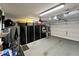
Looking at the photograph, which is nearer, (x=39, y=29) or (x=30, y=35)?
(x=39, y=29)

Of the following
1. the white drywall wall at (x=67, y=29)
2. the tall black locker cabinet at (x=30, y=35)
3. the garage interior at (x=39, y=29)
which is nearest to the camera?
the garage interior at (x=39, y=29)

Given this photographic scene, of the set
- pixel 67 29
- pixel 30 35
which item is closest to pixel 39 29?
pixel 30 35

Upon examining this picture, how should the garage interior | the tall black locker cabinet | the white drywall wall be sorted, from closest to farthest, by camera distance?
the garage interior, the white drywall wall, the tall black locker cabinet

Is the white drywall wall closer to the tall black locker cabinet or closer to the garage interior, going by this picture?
the garage interior

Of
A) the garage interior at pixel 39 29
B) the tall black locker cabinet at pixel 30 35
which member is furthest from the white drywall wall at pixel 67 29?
the tall black locker cabinet at pixel 30 35

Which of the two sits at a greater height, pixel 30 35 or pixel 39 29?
pixel 39 29

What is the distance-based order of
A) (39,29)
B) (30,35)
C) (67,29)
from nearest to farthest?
1. (67,29)
2. (39,29)
3. (30,35)

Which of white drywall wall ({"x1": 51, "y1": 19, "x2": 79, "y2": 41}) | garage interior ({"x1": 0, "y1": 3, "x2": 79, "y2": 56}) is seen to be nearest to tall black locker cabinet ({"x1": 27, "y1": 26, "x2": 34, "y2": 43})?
garage interior ({"x1": 0, "y1": 3, "x2": 79, "y2": 56})

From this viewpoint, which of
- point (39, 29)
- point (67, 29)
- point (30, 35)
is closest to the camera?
point (67, 29)

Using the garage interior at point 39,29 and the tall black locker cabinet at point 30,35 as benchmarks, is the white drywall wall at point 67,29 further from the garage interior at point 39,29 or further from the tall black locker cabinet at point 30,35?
the tall black locker cabinet at point 30,35

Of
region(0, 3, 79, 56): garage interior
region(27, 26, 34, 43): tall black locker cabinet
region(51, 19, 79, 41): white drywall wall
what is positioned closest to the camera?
region(0, 3, 79, 56): garage interior

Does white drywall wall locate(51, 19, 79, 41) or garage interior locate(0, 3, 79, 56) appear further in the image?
white drywall wall locate(51, 19, 79, 41)

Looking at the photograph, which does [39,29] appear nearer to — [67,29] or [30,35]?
[30,35]

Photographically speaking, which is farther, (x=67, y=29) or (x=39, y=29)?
(x=39, y=29)
